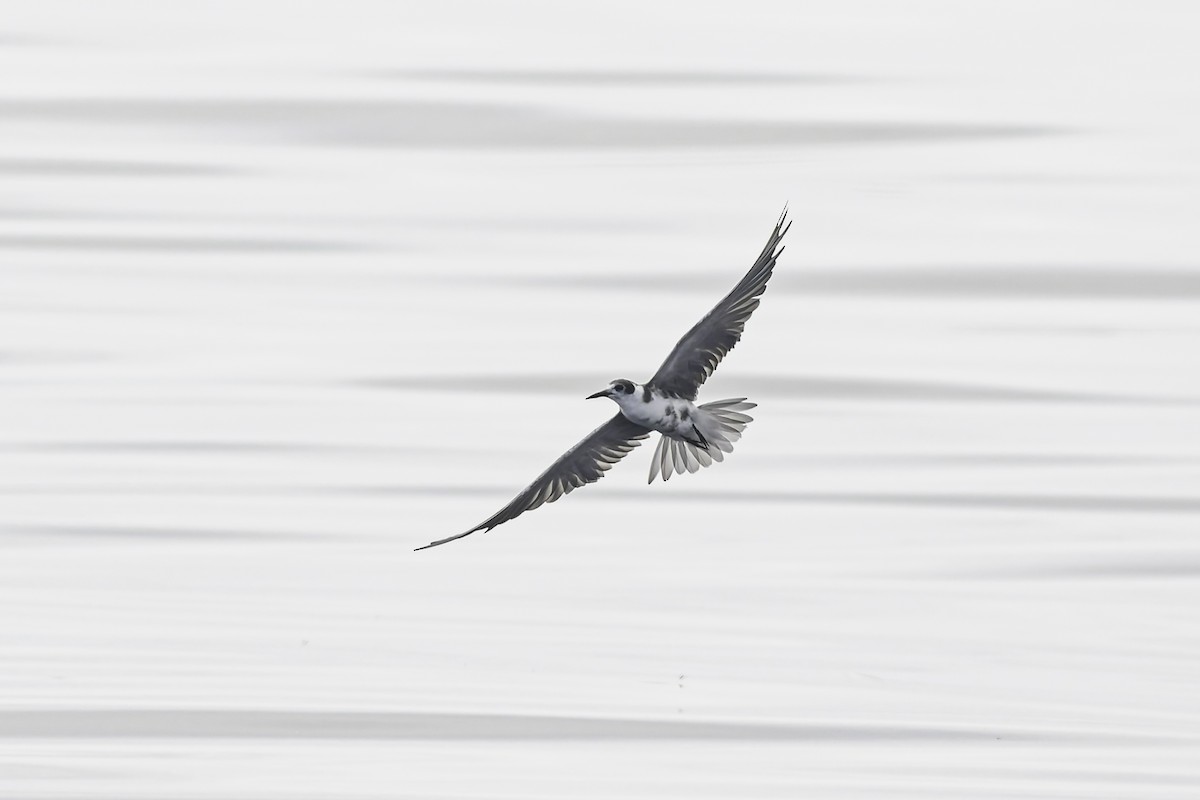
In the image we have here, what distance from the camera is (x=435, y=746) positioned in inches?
440

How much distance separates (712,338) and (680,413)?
0.97 feet

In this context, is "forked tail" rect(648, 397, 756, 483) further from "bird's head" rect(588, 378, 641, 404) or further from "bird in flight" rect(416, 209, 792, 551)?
"bird's head" rect(588, 378, 641, 404)

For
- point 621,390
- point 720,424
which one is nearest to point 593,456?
point 621,390

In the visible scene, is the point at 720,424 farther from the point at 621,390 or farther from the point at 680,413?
the point at 621,390

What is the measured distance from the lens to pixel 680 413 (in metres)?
10.0

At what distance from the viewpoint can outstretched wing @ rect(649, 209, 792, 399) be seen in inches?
392

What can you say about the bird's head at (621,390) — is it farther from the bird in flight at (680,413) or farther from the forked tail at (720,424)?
the forked tail at (720,424)

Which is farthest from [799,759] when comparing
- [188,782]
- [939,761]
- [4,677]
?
[4,677]

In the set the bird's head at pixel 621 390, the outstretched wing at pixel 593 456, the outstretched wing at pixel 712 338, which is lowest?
the outstretched wing at pixel 593 456

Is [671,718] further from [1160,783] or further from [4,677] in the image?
[4,677]

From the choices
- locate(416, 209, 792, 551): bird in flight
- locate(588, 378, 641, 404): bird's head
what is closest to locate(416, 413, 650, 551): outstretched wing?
locate(416, 209, 792, 551): bird in flight

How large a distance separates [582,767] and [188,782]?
1.53 meters

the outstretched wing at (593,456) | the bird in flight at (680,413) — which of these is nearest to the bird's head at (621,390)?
the bird in flight at (680,413)

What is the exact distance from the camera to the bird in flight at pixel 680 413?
32.7 ft
